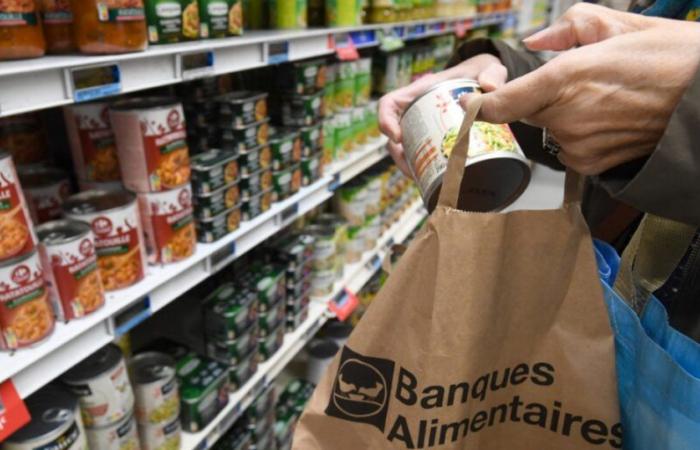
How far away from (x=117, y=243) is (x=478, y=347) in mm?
763

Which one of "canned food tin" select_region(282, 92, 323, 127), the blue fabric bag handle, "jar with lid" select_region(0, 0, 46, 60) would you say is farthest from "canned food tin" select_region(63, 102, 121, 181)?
the blue fabric bag handle

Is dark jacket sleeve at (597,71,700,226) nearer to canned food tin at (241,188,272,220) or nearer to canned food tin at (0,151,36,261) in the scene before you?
canned food tin at (0,151,36,261)

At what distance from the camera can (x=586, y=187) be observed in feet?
3.42

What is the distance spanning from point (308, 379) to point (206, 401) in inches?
37.1

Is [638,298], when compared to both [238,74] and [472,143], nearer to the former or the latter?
[472,143]

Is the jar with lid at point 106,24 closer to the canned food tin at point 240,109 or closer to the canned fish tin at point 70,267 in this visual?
the canned fish tin at point 70,267

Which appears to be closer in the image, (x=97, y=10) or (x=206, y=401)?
(x=97, y=10)

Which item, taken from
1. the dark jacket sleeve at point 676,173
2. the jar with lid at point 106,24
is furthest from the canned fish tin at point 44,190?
the dark jacket sleeve at point 676,173

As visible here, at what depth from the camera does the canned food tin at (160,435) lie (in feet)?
4.35

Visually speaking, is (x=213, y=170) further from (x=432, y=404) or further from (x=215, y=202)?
(x=432, y=404)

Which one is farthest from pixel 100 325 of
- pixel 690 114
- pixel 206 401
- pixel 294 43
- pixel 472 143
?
pixel 690 114

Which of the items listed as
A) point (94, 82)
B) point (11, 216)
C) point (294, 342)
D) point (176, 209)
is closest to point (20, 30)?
point (94, 82)

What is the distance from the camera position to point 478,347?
0.66 m

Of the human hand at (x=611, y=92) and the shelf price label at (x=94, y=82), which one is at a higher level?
the human hand at (x=611, y=92)
